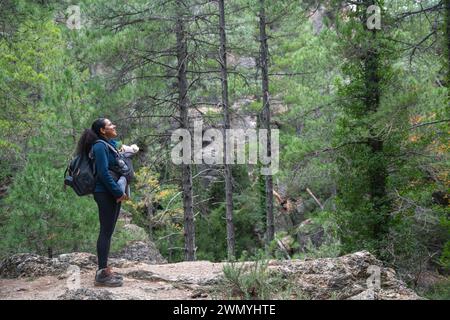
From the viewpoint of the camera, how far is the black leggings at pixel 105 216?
5500mm

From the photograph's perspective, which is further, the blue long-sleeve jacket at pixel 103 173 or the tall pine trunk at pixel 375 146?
the tall pine trunk at pixel 375 146

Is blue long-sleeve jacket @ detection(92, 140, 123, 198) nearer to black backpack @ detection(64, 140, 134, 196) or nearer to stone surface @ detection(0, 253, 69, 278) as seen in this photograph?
black backpack @ detection(64, 140, 134, 196)

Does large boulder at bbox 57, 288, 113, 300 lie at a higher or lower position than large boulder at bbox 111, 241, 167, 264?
higher

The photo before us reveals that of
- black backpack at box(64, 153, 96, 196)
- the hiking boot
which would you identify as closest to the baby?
black backpack at box(64, 153, 96, 196)

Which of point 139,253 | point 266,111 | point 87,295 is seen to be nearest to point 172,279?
point 87,295

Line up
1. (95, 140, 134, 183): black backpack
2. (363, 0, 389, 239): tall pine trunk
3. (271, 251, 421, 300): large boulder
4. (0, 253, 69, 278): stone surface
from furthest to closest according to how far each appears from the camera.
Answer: (363, 0, 389, 239): tall pine trunk, (0, 253, 69, 278): stone surface, (95, 140, 134, 183): black backpack, (271, 251, 421, 300): large boulder

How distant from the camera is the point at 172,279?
20.2 feet

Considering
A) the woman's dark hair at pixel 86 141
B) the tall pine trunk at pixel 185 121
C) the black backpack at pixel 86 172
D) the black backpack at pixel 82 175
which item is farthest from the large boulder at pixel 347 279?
the tall pine trunk at pixel 185 121

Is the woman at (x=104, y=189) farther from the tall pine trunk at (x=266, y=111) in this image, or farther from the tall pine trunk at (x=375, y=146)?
the tall pine trunk at (x=266, y=111)

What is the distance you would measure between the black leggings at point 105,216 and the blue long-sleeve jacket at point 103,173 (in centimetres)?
9

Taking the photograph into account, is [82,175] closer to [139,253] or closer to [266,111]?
[139,253]

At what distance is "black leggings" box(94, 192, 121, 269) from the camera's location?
18.0 ft
